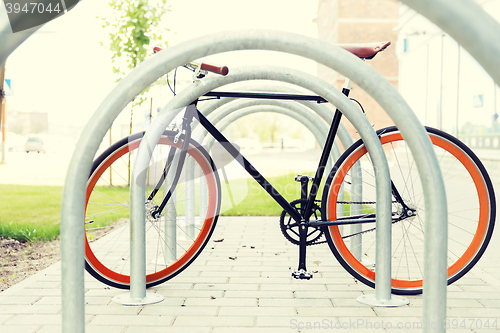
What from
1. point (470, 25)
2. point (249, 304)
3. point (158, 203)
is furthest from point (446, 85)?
point (470, 25)

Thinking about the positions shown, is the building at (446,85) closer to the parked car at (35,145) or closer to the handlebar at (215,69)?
the handlebar at (215,69)

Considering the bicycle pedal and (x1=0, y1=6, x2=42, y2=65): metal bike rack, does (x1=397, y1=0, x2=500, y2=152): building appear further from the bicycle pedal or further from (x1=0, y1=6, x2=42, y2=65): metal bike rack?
(x1=0, y1=6, x2=42, y2=65): metal bike rack

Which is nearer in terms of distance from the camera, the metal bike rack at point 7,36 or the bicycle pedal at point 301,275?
the metal bike rack at point 7,36

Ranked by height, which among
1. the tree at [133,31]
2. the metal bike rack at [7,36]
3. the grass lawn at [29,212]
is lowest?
the grass lawn at [29,212]

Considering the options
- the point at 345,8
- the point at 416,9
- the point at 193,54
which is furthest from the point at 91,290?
the point at 345,8

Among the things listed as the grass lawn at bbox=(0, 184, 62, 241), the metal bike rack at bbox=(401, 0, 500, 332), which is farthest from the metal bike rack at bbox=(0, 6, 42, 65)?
the grass lawn at bbox=(0, 184, 62, 241)

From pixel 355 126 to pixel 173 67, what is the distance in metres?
1.25

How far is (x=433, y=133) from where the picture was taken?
9.31 ft

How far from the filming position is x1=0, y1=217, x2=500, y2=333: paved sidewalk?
2.40 m

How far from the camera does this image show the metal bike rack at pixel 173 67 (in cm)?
166

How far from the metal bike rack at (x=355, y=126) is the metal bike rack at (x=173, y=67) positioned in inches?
32.9

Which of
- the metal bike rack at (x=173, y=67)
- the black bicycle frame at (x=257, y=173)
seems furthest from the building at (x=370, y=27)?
the metal bike rack at (x=173, y=67)

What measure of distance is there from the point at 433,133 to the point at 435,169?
1.30 m

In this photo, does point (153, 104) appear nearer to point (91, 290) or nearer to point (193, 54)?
point (91, 290)
